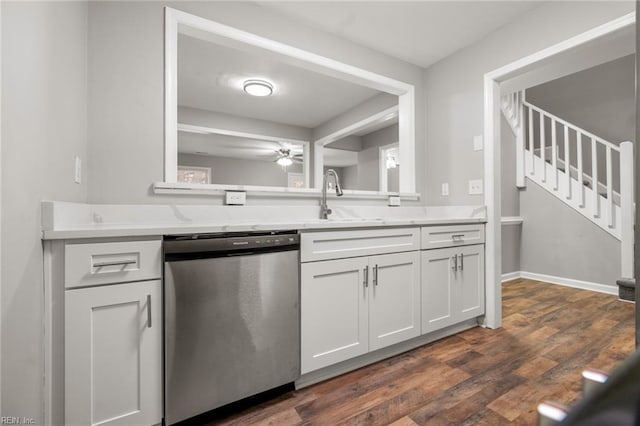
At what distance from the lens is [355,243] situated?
1.74 m

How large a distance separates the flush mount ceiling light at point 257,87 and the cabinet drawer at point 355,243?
2.37 meters

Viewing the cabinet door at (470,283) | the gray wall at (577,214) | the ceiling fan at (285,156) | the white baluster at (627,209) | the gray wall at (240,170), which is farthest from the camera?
the gray wall at (240,170)

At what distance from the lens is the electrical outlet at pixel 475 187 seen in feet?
8.10

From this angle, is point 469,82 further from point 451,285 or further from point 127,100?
point 127,100

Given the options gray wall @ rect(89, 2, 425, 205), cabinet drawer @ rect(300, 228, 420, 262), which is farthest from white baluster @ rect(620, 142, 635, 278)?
gray wall @ rect(89, 2, 425, 205)

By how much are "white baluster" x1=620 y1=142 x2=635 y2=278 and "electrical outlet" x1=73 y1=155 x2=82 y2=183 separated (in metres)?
4.50

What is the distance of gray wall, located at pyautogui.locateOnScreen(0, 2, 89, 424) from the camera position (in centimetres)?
89

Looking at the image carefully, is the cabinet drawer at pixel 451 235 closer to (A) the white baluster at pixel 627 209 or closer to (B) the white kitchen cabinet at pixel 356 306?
(B) the white kitchen cabinet at pixel 356 306

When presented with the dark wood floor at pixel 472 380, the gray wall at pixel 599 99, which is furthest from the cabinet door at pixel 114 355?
the gray wall at pixel 599 99

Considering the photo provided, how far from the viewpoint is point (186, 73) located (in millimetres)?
3111

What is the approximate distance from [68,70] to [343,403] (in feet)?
6.56

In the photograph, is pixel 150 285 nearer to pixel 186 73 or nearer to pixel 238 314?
pixel 238 314

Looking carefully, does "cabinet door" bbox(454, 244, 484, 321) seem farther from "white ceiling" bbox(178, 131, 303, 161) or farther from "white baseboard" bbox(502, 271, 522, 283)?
"white ceiling" bbox(178, 131, 303, 161)

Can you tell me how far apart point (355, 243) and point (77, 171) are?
1450mm
